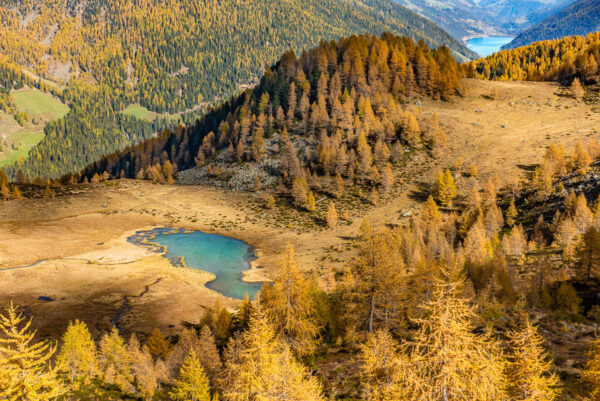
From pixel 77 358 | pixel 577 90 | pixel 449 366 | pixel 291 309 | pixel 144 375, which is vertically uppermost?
pixel 577 90

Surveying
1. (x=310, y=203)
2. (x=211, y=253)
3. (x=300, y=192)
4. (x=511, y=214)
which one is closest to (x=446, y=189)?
(x=511, y=214)

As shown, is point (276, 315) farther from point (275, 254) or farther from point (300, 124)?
point (300, 124)

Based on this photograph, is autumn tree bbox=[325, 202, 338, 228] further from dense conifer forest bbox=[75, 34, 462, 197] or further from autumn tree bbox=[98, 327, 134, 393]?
autumn tree bbox=[98, 327, 134, 393]

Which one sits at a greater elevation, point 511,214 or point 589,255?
point 511,214

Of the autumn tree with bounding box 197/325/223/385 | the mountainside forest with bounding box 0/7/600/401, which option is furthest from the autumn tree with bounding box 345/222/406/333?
the autumn tree with bounding box 197/325/223/385

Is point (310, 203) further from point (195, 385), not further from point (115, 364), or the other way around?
point (195, 385)

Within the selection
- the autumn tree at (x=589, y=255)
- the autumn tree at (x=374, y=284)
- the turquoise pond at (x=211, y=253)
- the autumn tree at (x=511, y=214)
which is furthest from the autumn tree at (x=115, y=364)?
the autumn tree at (x=511, y=214)

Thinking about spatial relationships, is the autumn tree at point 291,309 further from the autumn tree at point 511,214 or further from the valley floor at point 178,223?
the autumn tree at point 511,214
